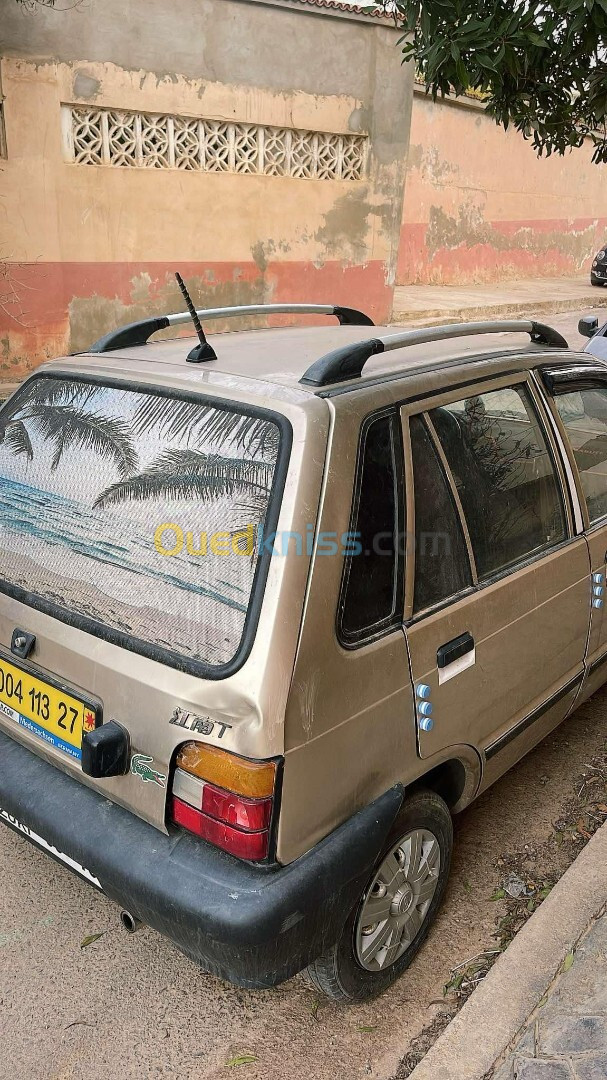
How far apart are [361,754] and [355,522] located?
552mm

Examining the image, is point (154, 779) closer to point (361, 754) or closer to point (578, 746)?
point (361, 754)

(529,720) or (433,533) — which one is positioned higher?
(433,533)

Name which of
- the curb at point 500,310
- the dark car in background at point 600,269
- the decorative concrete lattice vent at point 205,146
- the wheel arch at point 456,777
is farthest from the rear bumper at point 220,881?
the dark car in background at point 600,269

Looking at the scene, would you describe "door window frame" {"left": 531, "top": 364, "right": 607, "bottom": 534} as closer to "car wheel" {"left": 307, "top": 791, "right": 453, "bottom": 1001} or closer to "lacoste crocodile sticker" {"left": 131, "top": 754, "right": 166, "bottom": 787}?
"car wheel" {"left": 307, "top": 791, "right": 453, "bottom": 1001}

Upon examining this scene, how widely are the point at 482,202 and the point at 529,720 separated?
1883 cm

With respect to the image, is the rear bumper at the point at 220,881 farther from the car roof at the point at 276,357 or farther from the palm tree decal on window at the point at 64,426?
the car roof at the point at 276,357

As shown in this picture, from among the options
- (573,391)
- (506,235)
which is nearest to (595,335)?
(573,391)

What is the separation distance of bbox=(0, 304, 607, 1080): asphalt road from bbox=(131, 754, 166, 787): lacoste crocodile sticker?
0.80 metres

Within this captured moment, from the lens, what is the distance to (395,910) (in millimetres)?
2270

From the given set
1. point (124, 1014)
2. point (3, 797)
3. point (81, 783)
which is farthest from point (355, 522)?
point (124, 1014)

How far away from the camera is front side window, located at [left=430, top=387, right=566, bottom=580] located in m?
2.37

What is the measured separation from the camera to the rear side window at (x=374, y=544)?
6.41 feet

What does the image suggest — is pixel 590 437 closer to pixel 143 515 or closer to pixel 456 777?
pixel 456 777

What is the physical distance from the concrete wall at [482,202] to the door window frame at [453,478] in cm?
1565
